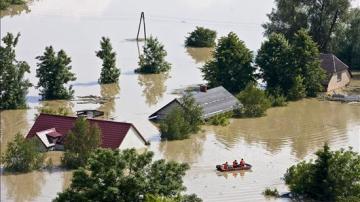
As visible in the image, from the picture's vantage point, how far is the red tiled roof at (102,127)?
77.0ft

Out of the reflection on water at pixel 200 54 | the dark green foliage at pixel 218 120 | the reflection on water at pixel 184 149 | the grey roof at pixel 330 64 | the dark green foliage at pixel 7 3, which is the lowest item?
the reflection on water at pixel 184 149

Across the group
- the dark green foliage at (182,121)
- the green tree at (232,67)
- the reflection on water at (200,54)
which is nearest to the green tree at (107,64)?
the green tree at (232,67)

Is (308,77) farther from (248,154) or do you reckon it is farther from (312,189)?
(312,189)

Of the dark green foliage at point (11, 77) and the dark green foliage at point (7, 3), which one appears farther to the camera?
the dark green foliage at point (7, 3)

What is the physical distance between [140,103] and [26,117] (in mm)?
4911

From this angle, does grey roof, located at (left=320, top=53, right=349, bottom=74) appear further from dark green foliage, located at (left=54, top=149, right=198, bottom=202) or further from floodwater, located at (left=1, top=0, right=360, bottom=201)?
dark green foliage, located at (left=54, top=149, right=198, bottom=202)

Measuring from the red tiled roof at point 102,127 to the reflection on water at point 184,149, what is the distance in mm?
856

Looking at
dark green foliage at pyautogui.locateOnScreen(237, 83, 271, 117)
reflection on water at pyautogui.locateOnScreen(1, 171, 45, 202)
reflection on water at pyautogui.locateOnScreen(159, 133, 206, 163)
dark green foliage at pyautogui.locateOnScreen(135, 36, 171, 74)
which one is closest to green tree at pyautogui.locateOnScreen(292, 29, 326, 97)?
dark green foliage at pyautogui.locateOnScreen(237, 83, 271, 117)

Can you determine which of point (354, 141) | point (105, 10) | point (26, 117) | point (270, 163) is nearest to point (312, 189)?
point (270, 163)

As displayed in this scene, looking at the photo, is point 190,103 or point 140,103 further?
point 140,103

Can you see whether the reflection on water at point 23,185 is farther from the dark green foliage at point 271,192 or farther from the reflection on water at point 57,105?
the reflection on water at point 57,105

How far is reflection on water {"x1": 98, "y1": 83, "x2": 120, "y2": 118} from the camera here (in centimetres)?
3006

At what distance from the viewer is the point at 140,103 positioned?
31.7 metres

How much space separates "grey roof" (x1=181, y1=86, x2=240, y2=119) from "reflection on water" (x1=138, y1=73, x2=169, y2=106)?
3099 mm
